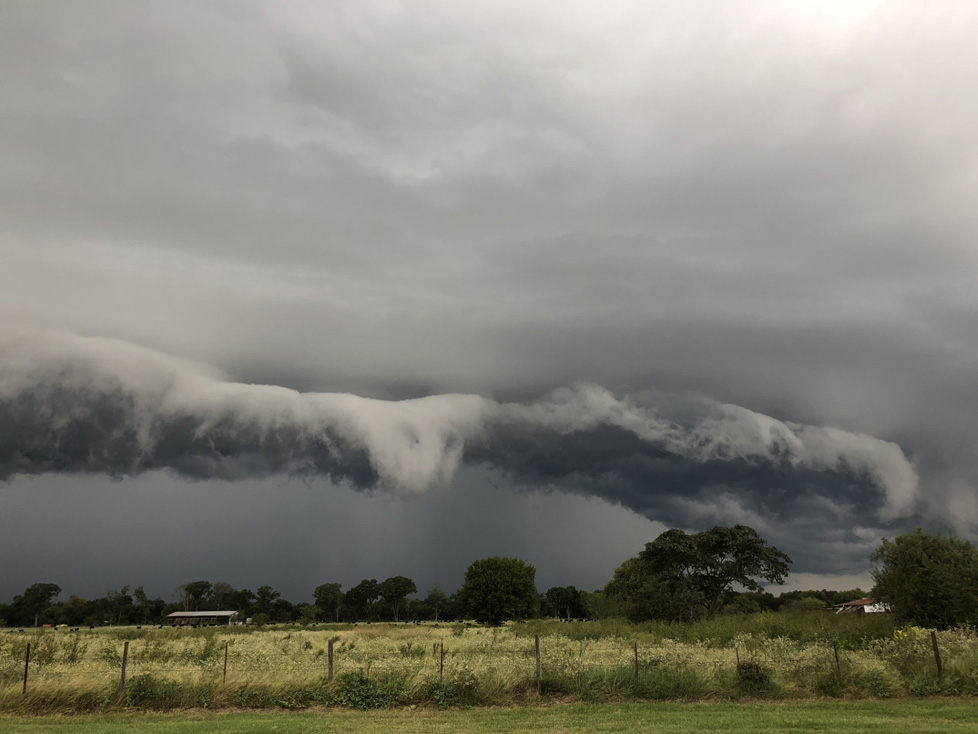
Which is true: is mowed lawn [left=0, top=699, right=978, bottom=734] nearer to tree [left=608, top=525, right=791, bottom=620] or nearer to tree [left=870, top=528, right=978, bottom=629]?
tree [left=870, top=528, right=978, bottom=629]

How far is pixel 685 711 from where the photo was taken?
20781 millimetres

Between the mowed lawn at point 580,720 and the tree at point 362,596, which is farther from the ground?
the mowed lawn at point 580,720

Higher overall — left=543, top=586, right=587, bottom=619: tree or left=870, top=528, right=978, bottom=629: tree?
left=870, top=528, right=978, bottom=629: tree

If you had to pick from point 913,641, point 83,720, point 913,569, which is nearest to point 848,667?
point 913,641

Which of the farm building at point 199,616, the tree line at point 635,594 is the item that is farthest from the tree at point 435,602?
the farm building at point 199,616

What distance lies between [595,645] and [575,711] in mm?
20832

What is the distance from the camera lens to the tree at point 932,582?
4272 centimetres

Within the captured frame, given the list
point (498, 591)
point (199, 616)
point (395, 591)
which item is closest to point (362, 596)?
point (395, 591)

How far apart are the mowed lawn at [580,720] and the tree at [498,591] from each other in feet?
261

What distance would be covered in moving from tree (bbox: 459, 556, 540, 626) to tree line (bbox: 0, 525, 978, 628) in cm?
14

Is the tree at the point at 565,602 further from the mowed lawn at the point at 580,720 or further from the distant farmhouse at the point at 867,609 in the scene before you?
the mowed lawn at the point at 580,720

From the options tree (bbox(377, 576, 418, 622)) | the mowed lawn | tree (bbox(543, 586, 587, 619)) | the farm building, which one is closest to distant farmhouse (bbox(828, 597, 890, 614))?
the mowed lawn

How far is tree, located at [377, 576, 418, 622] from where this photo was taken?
169000mm

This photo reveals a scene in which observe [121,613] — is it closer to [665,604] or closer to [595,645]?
[665,604]
